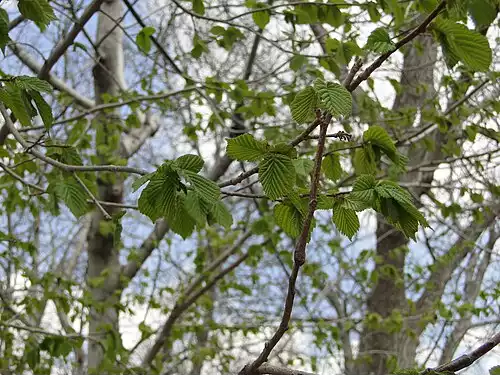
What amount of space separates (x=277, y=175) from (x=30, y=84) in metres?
0.64

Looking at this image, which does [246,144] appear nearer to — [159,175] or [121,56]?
[159,175]

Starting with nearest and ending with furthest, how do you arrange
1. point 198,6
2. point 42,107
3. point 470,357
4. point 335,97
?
point 470,357
point 335,97
point 42,107
point 198,6

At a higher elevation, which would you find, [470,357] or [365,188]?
[365,188]

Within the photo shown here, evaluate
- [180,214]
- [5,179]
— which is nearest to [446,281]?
[5,179]

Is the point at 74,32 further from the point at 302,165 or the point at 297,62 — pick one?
the point at 302,165

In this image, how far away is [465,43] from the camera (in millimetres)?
1472

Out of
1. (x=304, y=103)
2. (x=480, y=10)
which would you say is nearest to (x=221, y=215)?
(x=304, y=103)

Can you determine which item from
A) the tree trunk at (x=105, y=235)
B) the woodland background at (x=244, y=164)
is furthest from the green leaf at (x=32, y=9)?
the tree trunk at (x=105, y=235)

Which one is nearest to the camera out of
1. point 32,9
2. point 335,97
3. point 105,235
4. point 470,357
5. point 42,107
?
point 470,357

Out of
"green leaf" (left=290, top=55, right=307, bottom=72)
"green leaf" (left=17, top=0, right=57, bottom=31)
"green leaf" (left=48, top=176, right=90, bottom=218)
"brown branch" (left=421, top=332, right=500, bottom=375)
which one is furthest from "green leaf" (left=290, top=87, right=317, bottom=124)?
"green leaf" (left=290, top=55, right=307, bottom=72)

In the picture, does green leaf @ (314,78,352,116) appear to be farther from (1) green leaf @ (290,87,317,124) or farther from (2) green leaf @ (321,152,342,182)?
(2) green leaf @ (321,152,342,182)

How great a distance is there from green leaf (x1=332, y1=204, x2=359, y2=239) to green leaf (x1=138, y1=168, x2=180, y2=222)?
332 millimetres

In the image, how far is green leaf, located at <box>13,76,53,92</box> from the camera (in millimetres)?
1570

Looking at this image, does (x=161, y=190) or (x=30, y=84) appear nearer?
(x=161, y=190)
